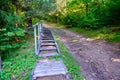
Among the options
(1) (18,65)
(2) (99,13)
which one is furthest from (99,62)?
(2) (99,13)

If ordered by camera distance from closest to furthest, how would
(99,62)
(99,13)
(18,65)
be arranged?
(18,65) < (99,62) < (99,13)

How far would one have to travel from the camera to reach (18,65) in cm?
609

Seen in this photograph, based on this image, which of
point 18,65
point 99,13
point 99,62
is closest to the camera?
point 18,65

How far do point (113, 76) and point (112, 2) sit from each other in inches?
406

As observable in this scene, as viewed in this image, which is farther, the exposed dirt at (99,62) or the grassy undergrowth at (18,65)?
the exposed dirt at (99,62)

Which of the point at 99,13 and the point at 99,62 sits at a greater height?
the point at 99,13

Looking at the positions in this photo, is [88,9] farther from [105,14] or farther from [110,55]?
[110,55]

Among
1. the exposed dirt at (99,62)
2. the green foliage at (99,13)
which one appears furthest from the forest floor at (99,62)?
the green foliage at (99,13)

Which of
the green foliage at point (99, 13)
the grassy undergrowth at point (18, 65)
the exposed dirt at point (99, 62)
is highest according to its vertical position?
the green foliage at point (99, 13)

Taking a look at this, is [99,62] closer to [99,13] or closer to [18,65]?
[18,65]

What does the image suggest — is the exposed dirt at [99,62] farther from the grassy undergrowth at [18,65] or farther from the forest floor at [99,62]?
the grassy undergrowth at [18,65]

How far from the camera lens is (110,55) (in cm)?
774

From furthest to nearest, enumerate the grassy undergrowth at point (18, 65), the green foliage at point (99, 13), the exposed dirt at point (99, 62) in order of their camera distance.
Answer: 1. the green foliage at point (99, 13)
2. the exposed dirt at point (99, 62)
3. the grassy undergrowth at point (18, 65)

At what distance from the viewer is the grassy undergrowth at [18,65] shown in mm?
5340
